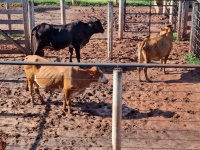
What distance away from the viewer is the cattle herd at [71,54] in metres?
8.80

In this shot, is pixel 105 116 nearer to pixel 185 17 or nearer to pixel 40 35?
pixel 40 35

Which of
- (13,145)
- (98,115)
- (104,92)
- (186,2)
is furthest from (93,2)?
(13,145)

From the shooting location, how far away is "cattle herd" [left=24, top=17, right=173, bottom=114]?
28.9 feet

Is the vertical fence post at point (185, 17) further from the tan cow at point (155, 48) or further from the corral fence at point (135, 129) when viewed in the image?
the corral fence at point (135, 129)

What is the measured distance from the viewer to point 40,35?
38.0ft

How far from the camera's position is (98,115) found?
8820mm

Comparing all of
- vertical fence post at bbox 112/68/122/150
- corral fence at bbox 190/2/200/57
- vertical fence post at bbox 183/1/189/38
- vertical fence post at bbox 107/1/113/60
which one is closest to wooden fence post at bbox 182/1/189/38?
vertical fence post at bbox 183/1/189/38

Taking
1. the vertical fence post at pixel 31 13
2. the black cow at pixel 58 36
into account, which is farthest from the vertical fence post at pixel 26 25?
the black cow at pixel 58 36

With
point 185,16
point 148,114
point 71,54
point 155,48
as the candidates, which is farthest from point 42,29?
point 185,16

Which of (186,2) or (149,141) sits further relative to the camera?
(186,2)

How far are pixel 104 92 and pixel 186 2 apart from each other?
551cm

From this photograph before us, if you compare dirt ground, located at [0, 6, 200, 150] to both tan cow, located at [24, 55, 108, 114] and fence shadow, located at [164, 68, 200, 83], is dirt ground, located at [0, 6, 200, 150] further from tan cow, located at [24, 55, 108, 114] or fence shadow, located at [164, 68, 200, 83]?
tan cow, located at [24, 55, 108, 114]

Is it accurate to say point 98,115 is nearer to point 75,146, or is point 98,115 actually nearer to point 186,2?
point 75,146

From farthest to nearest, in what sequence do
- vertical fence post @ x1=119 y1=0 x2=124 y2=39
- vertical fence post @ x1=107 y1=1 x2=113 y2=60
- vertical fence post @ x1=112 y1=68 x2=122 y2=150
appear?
vertical fence post @ x1=119 y1=0 x2=124 y2=39
vertical fence post @ x1=107 y1=1 x2=113 y2=60
vertical fence post @ x1=112 y1=68 x2=122 y2=150
